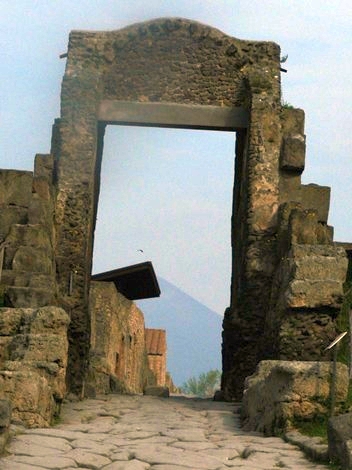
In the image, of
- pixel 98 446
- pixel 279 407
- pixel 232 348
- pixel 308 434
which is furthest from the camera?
pixel 232 348

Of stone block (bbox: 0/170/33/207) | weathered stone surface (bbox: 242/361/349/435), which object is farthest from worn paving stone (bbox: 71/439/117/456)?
stone block (bbox: 0/170/33/207)

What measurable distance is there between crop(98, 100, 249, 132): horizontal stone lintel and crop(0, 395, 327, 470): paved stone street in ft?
18.3

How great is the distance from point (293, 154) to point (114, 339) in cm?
1059

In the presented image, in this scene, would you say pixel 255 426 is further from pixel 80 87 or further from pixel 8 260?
pixel 80 87

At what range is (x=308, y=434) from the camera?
768 cm

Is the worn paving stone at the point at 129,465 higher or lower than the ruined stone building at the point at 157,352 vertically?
lower

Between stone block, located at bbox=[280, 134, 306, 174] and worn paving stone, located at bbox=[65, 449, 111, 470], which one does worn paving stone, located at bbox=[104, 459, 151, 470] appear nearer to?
worn paving stone, located at bbox=[65, 449, 111, 470]

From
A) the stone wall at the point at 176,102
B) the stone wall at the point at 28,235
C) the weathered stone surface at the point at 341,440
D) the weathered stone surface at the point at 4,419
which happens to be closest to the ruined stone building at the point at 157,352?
the stone wall at the point at 176,102

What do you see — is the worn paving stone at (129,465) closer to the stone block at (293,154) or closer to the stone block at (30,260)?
the stone block at (30,260)

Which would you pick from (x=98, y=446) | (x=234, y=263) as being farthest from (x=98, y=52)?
(x=98, y=446)

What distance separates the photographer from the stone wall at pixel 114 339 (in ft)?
63.2

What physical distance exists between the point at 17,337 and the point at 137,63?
669 centimetres

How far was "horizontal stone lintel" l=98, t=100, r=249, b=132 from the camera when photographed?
14.2 m

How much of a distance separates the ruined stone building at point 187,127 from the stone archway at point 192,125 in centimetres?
2
